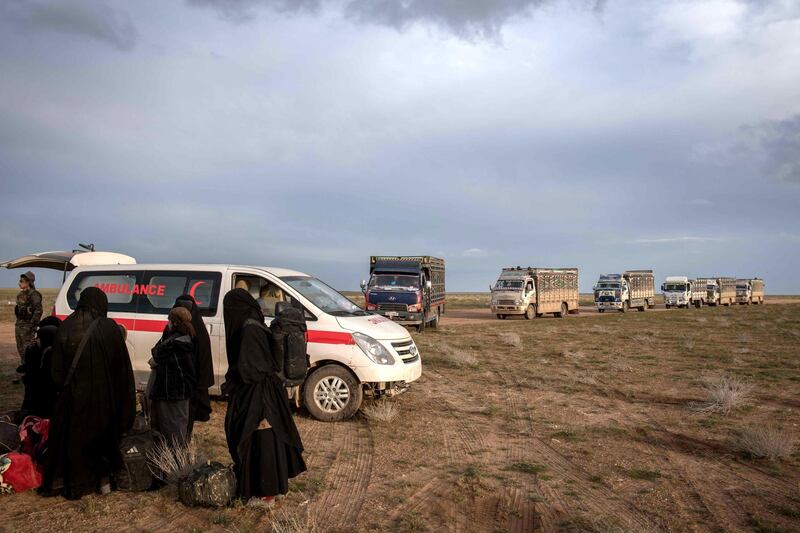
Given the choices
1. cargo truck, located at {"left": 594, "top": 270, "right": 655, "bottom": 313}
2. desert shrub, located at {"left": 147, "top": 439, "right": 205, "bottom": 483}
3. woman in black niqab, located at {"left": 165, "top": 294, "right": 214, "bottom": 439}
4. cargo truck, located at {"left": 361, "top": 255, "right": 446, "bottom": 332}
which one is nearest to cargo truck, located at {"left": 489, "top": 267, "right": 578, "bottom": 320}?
cargo truck, located at {"left": 594, "top": 270, "right": 655, "bottom": 313}

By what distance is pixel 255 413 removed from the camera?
480 cm

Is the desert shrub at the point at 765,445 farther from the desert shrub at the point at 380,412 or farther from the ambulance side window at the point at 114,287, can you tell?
the ambulance side window at the point at 114,287

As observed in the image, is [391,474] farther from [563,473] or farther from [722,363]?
[722,363]

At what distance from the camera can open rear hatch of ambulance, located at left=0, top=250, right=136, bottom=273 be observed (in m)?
11.4

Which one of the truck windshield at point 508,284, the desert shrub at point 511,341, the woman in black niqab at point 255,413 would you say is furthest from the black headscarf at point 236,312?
the truck windshield at point 508,284

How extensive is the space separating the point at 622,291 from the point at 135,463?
1679 inches

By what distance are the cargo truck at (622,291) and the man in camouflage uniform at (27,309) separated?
126 feet

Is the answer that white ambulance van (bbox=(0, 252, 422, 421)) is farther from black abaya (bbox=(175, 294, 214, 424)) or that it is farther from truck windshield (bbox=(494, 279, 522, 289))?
truck windshield (bbox=(494, 279, 522, 289))

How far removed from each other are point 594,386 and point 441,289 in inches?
662

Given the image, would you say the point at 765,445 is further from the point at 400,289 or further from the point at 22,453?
the point at 400,289

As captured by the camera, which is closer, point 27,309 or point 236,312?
point 236,312

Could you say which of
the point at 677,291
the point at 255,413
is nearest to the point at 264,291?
the point at 255,413

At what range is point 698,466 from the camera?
6.66m

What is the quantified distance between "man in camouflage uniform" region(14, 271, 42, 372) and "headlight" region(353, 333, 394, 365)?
22.4 ft
